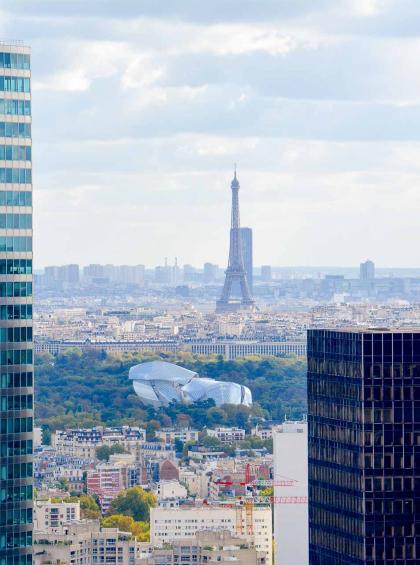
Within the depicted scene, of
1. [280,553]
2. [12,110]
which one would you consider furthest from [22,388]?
[280,553]

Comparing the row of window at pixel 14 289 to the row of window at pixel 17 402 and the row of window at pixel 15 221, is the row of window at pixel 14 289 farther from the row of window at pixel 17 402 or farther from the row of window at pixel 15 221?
the row of window at pixel 17 402

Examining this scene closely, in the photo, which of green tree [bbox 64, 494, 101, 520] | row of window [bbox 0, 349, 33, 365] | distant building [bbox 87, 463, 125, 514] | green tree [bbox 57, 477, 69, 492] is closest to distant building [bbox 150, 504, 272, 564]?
green tree [bbox 64, 494, 101, 520]

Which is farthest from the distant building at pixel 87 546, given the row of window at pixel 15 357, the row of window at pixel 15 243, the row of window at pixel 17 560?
the row of window at pixel 15 243

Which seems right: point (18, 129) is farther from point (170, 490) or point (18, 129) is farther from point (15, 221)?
point (170, 490)

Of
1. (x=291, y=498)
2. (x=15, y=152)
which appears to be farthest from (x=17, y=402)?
(x=291, y=498)

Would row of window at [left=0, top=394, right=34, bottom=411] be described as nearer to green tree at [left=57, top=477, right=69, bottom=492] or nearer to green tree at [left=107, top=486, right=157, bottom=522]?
green tree at [left=107, top=486, right=157, bottom=522]

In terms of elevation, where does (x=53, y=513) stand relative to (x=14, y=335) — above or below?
below

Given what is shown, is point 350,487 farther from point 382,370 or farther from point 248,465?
point 248,465
